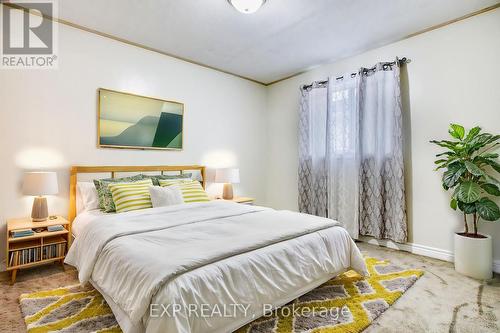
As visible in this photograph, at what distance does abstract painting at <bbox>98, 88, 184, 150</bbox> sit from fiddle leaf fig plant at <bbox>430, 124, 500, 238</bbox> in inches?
131

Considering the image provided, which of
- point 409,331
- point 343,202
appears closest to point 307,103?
point 343,202

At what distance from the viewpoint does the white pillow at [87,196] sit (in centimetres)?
287

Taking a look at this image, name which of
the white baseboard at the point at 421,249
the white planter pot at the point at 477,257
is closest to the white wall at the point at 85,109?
the white baseboard at the point at 421,249

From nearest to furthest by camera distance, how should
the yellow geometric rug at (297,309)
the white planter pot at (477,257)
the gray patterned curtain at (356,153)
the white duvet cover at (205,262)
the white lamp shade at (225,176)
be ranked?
the white duvet cover at (205,262) < the yellow geometric rug at (297,309) < the white planter pot at (477,257) < the gray patterned curtain at (356,153) < the white lamp shade at (225,176)

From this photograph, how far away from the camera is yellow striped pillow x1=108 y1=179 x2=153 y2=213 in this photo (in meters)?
2.68

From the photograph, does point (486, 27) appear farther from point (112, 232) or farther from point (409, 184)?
point (112, 232)

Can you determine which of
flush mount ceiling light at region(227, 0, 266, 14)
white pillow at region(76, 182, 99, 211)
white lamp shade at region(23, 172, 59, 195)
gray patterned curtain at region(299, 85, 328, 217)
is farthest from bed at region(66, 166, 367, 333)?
flush mount ceiling light at region(227, 0, 266, 14)

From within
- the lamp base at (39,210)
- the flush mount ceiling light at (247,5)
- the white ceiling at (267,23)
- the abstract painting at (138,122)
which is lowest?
Answer: the lamp base at (39,210)

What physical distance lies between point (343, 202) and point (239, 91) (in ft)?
8.48

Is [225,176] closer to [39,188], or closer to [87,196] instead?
[87,196]

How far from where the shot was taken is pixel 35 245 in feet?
8.11

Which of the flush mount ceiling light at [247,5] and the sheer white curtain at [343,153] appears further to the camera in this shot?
the sheer white curtain at [343,153]

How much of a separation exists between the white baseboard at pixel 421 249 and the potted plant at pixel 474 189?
0.30m

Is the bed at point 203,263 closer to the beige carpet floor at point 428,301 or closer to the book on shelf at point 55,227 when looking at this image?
the book on shelf at point 55,227
